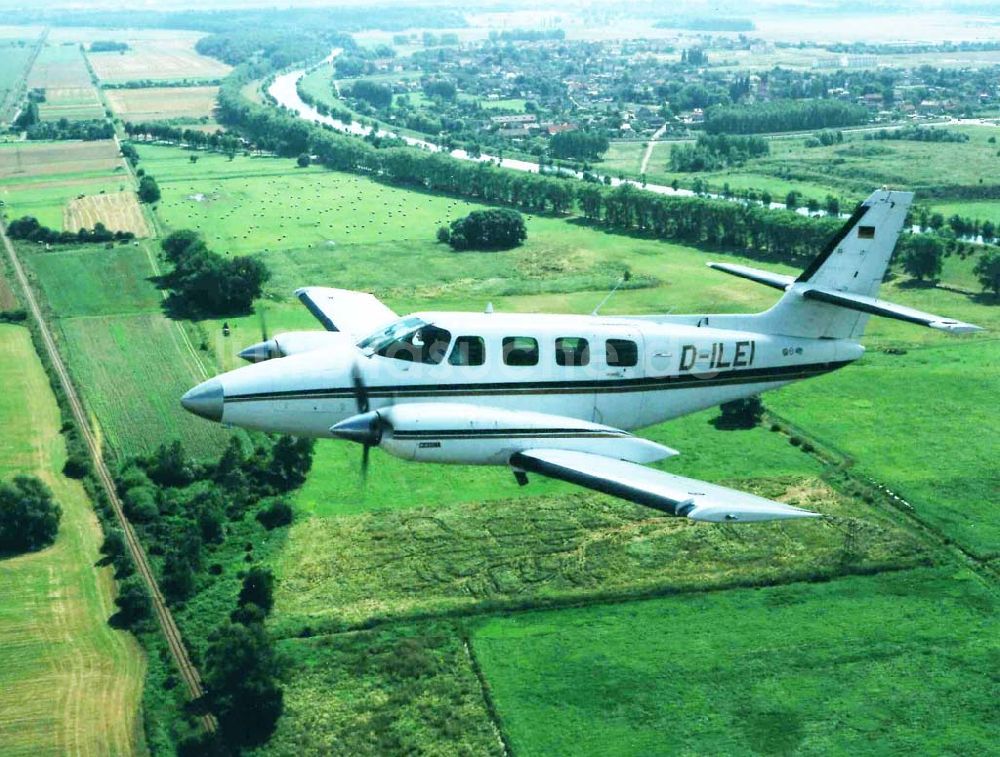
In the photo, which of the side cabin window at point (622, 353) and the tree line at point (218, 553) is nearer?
the side cabin window at point (622, 353)

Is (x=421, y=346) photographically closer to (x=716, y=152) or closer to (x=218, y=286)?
(x=218, y=286)

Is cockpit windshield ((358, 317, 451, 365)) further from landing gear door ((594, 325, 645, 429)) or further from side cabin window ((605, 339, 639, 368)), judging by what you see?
side cabin window ((605, 339, 639, 368))

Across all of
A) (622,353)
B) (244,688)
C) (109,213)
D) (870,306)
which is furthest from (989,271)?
(109,213)

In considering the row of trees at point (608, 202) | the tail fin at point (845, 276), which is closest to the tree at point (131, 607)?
the tail fin at point (845, 276)

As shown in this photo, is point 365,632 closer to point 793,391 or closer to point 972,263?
point 793,391

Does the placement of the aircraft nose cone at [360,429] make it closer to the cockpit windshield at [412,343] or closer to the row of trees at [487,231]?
the cockpit windshield at [412,343]
